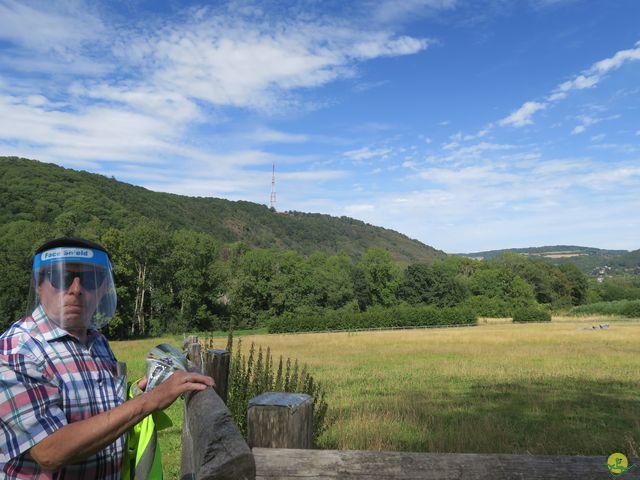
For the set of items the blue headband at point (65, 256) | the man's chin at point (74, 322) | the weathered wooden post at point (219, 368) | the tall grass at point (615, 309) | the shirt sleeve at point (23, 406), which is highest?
the blue headband at point (65, 256)

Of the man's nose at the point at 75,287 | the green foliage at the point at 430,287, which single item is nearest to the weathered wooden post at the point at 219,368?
the man's nose at the point at 75,287

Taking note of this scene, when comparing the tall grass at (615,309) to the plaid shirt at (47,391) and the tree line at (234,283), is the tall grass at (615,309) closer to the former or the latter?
the tree line at (234,283)

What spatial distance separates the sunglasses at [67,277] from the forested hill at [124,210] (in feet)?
184

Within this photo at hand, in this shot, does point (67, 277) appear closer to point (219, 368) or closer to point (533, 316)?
point (219, 368)

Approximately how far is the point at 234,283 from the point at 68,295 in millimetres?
62817

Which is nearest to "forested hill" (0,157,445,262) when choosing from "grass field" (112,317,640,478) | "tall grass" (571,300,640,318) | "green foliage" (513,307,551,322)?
"grass field" (112,317,640,478)

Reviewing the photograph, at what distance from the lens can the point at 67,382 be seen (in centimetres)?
167

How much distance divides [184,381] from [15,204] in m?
80.8

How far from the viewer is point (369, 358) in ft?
72.6

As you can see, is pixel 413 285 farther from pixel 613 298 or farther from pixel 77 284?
pixel 77 284

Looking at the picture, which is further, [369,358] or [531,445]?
[369,358]

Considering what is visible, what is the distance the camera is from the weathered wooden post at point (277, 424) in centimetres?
188

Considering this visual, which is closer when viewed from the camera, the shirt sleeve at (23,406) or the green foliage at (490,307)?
the shirt sleeve at (23,406)

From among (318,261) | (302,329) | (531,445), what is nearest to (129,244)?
(302,329)
